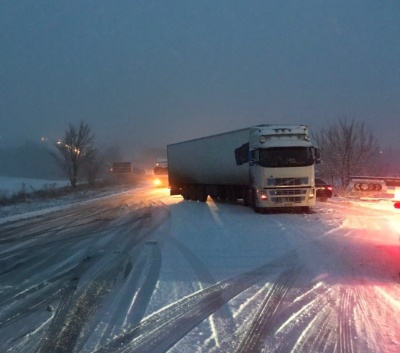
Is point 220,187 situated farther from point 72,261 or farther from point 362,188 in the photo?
point 72,261

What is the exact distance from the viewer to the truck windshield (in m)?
22.2

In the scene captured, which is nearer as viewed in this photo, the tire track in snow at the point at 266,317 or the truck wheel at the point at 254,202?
the tire track in snow at the point at 266,317

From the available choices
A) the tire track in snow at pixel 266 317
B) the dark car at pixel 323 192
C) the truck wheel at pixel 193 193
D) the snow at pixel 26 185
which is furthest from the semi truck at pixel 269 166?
the snow at pixel 26 185

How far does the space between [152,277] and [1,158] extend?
7845 inches

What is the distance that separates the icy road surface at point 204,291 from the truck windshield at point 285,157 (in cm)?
671

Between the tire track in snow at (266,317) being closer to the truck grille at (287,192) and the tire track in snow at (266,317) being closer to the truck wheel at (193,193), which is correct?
the truck grille at (287,192)

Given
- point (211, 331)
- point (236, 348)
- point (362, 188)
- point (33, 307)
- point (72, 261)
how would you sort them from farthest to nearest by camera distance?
point (362, 188)
point (72, 261)
point (33, 307)
point (211, 331)
point (236, 348)

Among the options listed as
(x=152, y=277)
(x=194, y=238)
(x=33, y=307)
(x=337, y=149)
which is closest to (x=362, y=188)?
(x=337, y=149)

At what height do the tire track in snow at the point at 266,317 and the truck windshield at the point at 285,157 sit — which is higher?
the truck windshield at the point at 285,157

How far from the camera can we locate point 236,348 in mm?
5344

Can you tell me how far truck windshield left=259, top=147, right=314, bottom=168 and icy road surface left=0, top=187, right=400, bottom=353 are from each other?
6.71 metres

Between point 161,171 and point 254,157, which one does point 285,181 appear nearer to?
point 254,157

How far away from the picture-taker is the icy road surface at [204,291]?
5668 mm

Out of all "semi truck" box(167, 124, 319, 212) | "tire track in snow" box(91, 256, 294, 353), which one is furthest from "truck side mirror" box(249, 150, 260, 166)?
"tire track in snow" box(91, 256, 294, 353)
